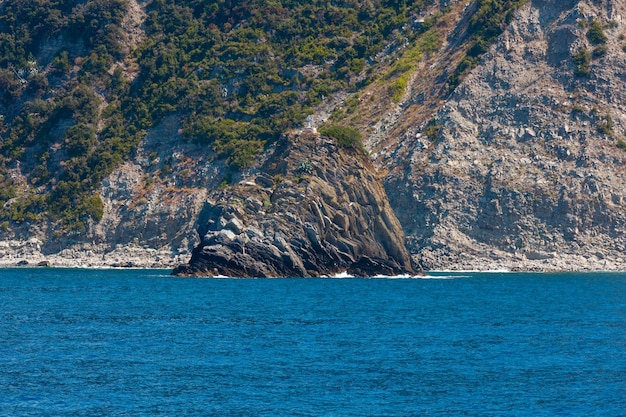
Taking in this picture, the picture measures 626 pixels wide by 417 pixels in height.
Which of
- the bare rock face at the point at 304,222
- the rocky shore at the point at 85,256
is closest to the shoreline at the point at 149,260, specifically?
the rocky shore at the point at 85,256

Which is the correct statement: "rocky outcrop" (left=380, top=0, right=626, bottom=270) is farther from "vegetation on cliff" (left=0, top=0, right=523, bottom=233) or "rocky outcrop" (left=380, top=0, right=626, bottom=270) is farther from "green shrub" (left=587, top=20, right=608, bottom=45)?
"vegetation on cliff" (left=0, top=0, right=523, bottom=233)

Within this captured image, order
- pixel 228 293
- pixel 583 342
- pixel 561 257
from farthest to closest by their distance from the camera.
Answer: pixel 561 257 → pixel 228 293 → pixel 583 342

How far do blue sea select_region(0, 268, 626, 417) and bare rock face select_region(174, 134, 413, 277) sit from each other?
9.06m

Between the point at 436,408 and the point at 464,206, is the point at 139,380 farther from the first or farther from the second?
the point at 464,206

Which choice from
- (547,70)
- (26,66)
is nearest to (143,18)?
(26,66)

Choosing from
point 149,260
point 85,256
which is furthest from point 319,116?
point 85,256

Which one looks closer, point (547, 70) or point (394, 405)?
point (394, 405)

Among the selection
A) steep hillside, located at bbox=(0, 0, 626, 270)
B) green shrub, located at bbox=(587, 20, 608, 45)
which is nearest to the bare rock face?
steep hillside, located at bbox=(0, 0, 626, 270)

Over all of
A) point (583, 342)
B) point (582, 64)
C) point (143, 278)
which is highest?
point (582, 64)

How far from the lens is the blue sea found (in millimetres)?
34500

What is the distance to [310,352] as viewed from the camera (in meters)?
44.2

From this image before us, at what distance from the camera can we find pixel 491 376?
3903 cm

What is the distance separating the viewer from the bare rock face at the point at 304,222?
82312 mm

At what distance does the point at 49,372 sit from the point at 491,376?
50.6ft
